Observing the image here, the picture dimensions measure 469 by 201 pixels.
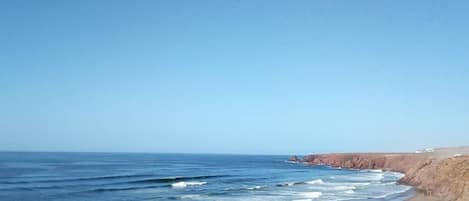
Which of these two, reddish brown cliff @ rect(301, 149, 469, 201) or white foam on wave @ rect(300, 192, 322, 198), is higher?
reddish brown cliff @ rect(301, 149, 469, 201)

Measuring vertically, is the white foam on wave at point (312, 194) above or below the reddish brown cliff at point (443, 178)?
A: below

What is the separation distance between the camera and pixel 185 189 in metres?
46.9

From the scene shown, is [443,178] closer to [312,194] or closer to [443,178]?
[443,178]

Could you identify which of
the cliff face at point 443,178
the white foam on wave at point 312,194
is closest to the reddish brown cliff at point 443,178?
the cliff face at point 443,178

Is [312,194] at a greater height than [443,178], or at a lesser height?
lesser

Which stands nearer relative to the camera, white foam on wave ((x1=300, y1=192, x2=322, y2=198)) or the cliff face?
the cliff face

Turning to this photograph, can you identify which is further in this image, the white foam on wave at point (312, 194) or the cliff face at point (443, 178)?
the white foam on wave at point (312, 194)

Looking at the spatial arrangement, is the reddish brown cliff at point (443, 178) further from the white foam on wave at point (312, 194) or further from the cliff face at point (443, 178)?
the white foam on wave at point (312, 194)

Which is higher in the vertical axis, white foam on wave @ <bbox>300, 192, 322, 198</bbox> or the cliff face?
the cliff face

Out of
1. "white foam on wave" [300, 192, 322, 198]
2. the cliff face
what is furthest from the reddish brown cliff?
"white foam on wave" [300, 192, 322, 198]

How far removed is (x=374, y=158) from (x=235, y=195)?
2481 inches

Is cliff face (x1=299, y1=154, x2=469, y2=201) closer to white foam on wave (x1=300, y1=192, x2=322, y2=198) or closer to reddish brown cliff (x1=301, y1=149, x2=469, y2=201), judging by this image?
reddish brown cliff (x1=301, y1=149, x2=469, y2=201)

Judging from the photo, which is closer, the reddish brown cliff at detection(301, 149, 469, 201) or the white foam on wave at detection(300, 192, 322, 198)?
the reddish brown cliff at detection(301, 149, 469, 201)

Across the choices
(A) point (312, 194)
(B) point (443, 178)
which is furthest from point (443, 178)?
(A) point (312, 194)
